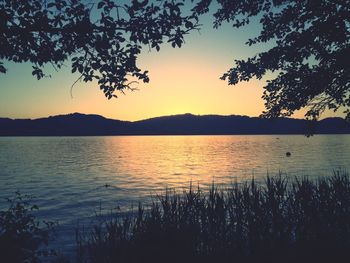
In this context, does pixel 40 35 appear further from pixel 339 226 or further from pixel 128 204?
pixel 128 204

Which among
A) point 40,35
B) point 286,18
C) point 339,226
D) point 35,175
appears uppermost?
point 286,18

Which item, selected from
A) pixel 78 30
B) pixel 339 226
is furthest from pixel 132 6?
pixel 339 226

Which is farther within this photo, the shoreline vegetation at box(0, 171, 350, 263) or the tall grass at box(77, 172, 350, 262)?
the tall grass at box(77, 172, 350, 262)

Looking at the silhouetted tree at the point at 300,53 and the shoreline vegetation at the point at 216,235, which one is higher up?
the silhouetted tree at the point at 300,53

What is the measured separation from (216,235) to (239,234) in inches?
29.1

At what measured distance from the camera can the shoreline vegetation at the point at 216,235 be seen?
8773 mm

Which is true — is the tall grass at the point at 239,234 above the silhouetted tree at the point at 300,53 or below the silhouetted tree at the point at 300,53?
below

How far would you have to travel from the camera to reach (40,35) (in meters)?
6.46

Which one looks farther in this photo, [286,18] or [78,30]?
[286,18]

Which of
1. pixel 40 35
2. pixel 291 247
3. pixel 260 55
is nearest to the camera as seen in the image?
pixel 40 35

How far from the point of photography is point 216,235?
34.0 feet

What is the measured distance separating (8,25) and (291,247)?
915cm

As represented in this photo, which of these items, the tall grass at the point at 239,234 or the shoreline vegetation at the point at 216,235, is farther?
the tall grass at the point at 239,234

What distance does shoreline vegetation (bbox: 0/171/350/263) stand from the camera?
8773 mm
